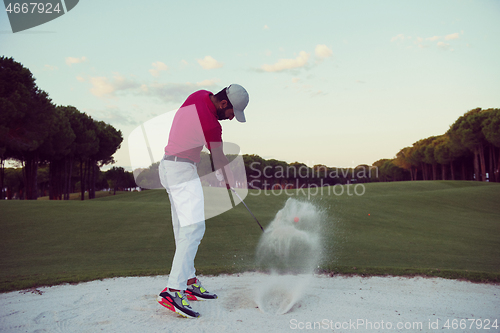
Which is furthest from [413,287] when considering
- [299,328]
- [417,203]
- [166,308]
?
[417,203]

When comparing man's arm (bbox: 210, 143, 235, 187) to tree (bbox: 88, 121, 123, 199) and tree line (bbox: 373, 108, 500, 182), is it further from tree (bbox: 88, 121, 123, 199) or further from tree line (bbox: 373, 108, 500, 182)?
tree line (bbox: 373, 108, 500, 182)

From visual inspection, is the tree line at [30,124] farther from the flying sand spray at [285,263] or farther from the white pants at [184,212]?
the white pants at [184,212]

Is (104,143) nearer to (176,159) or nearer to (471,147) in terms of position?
(176,159)

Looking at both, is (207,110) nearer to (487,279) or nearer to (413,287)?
(413,287)

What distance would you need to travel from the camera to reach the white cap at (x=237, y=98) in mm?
3623

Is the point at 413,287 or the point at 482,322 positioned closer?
the point at 482,322

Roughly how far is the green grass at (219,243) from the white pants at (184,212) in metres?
2.26

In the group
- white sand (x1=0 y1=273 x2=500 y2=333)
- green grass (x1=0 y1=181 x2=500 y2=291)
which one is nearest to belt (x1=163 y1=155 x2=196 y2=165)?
white sand (x1=0 y1=273 x2=500 y2=333)

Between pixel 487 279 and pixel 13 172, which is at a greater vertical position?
pixel 13 172

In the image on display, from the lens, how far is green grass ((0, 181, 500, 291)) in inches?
237

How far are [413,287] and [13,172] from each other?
Answer: 72825 mm

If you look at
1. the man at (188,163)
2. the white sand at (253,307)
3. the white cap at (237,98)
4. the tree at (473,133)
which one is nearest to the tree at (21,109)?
the white sand at (253,307)

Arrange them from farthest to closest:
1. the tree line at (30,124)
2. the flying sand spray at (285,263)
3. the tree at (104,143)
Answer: the tree at (104,143) → the tree line at (30,124) → the flying sand spray at (285,263)

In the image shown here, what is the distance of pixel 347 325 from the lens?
3.43 meters
